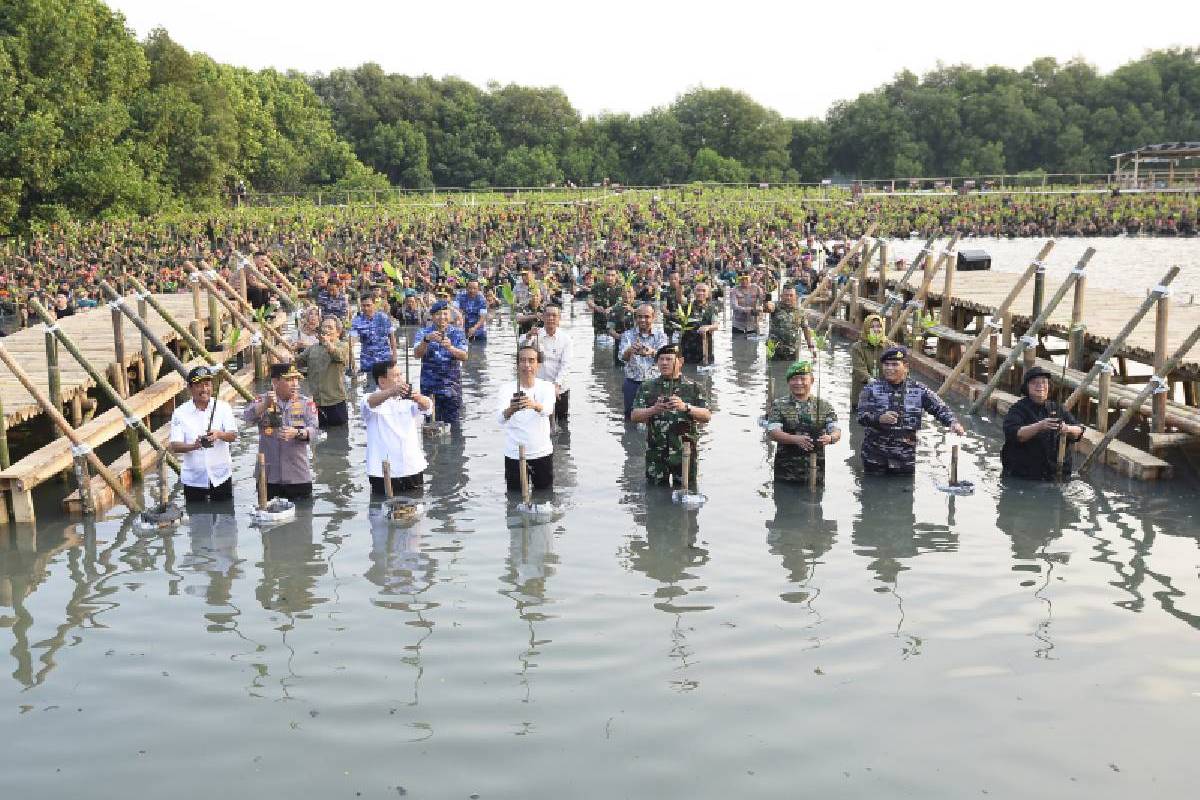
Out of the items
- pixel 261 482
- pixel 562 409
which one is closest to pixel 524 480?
pixel 261 482

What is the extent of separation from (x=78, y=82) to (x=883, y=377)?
38.5 meters

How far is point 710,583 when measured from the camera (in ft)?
32.7

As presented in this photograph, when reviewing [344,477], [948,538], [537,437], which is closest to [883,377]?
[948,538]

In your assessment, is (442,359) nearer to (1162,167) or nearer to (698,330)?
(698,330)

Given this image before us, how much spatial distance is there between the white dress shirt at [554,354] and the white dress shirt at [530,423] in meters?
2.97

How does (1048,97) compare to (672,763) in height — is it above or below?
above

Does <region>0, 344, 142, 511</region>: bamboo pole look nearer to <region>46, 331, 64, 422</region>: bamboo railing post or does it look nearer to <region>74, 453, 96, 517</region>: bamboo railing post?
<region>74, 453, 96, 517</region>: bamboo railing post

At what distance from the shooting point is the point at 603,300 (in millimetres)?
24844

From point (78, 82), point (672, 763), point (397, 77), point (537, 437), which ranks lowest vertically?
point (672, 763)

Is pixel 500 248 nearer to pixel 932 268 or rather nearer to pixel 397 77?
pixel 932 268

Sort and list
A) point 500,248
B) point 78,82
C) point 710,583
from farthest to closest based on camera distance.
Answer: point 500,248 < point 78,82 < point 710,583

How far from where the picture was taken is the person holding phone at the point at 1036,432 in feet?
40.5

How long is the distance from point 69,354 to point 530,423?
8736 millimetres

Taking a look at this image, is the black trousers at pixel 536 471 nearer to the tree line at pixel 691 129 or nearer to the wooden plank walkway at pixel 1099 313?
the wooden plank walkway at pixel 1099 313
